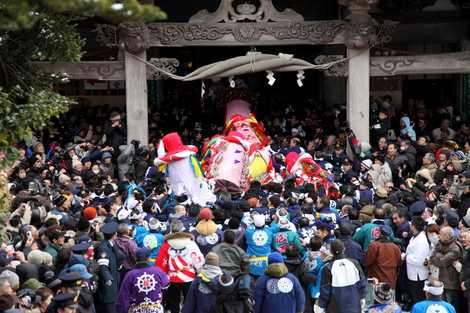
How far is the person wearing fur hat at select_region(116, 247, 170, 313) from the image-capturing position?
35.5ft

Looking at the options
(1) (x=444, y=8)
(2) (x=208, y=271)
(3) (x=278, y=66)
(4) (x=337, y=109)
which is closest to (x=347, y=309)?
(2) (x=208, y=271)

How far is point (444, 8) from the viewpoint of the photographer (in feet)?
70.2

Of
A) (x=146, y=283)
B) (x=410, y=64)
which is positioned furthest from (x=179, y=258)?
(x=410, y=64)

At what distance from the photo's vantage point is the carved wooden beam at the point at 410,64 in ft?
61.8

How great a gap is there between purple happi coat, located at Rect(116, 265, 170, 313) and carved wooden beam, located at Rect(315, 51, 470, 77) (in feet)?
28.8

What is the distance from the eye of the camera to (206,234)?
12.3 m

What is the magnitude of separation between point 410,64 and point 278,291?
9.10 m

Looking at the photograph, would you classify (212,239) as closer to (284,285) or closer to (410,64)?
(284,285)

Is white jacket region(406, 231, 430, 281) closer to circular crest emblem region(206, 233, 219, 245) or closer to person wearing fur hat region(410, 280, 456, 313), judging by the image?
circular crest emblem region(206, 233, 219, 245)

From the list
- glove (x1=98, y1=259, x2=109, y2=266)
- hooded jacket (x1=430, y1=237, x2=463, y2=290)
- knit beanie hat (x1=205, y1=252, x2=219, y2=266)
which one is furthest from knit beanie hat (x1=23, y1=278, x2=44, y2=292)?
hooded jacket (x1=430, y1=237, x2=463, y2=290)

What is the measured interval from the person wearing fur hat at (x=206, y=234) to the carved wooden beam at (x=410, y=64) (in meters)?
7.17

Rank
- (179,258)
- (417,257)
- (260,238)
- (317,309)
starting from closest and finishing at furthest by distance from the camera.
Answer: (179,258) < (317,309) < (260,238) < (417,257)

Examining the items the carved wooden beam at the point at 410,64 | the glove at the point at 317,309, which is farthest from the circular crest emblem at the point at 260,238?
the carved wooden beam at the point at 410,64

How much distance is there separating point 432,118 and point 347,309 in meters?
10.5
